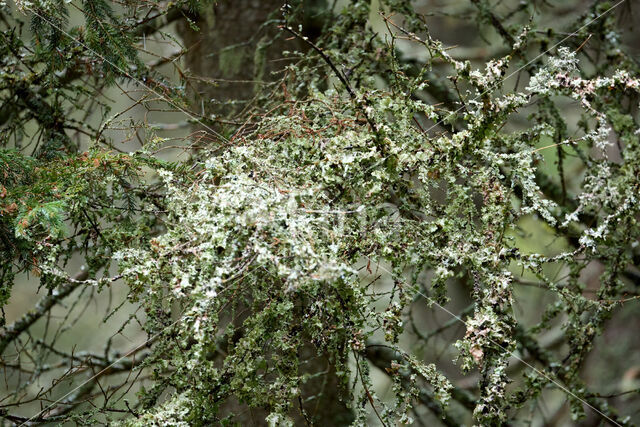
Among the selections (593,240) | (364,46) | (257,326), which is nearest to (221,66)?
(364,46)

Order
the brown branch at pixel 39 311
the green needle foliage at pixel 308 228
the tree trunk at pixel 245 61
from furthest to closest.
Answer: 1. the tree trunk at pixel 245 61
2. the brown branch at pixel 39 311
3. the green needle foliage at pixel 308 228

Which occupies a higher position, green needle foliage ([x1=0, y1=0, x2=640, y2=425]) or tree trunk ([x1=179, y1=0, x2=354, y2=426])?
tree trunk ([x1=179, y1=0, x2=354, y2=426])

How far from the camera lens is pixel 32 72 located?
2053mm

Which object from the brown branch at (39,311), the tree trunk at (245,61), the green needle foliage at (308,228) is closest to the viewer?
the green needle foliage at (308,228)

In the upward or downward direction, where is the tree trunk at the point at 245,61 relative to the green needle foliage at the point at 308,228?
upward

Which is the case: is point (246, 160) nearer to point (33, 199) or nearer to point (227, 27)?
point (33, 199)

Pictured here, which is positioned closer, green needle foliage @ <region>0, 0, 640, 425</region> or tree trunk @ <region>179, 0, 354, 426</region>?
green needle foliage @ <region>0, 0, 640, 425</region>

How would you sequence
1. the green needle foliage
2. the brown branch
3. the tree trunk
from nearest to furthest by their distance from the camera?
1. the green needle foliage
2. the brown branch
3. the tree trunk

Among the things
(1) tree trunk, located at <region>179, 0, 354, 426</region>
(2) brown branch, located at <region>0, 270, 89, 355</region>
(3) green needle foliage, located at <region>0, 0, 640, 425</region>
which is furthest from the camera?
(1) tree trunk, located at <region>179, 0, 354, 426</region>

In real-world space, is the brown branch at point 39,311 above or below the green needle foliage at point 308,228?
above

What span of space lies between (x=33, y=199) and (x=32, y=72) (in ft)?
2.69

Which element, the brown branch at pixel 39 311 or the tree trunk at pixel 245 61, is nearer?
the brown branch at pixel 39 311

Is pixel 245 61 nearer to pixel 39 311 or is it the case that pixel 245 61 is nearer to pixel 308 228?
pixel 39 311

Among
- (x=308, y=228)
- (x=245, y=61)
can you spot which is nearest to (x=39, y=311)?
(x=245, y=61)
